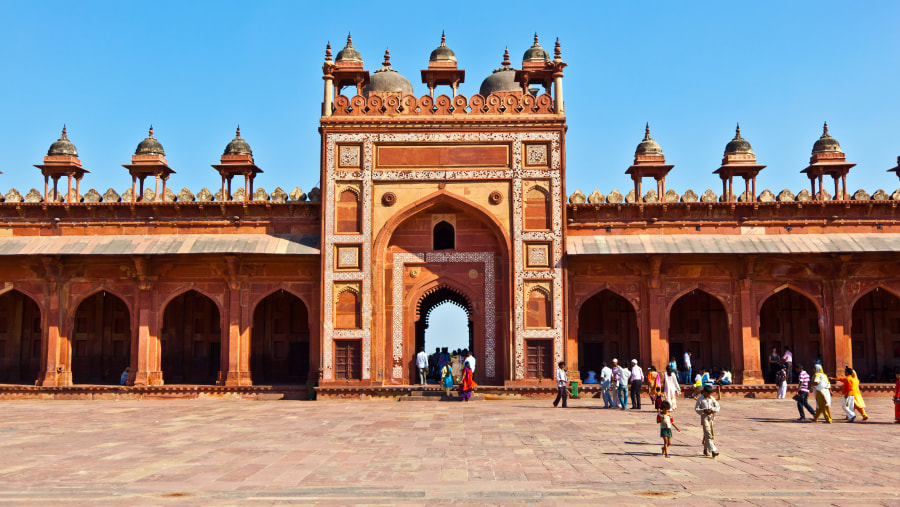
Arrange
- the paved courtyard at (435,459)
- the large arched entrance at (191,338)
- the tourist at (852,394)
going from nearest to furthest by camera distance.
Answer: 1. the paved courtyard at (435,459)
2. the tourist at (852,394)
3. the large arched entrance at (191,338)

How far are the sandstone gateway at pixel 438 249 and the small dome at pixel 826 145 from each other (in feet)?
2.06

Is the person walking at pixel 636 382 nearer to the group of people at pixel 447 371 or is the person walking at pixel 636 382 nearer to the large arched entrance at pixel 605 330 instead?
the group of people at pixel 447 371

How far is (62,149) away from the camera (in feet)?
79.5

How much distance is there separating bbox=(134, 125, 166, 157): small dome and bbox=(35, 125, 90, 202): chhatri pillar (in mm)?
1756

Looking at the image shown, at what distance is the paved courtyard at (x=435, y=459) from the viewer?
8.05 metres

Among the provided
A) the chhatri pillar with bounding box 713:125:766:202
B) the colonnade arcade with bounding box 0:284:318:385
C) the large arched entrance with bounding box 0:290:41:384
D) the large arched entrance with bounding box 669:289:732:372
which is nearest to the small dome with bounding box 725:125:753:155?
the chhatri pillar with bounding box 713:125:766:202

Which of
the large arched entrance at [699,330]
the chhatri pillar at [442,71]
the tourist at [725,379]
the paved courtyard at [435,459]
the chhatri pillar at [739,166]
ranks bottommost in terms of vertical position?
the paved courtyard at [435,459]

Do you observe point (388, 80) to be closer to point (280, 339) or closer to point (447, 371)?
point (280, 339)

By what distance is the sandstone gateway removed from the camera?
21672 millimetres

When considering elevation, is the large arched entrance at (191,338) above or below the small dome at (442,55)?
below

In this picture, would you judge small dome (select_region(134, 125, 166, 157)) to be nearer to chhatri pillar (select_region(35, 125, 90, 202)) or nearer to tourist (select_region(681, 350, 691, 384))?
chhatri pillar (select_region(35, 125, 90, 202))

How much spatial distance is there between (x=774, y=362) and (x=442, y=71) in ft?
43.3

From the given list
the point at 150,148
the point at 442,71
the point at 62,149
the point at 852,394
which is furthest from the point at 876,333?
the point at 62,149

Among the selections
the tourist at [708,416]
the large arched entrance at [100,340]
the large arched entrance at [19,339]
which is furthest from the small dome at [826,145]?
the large arched entrance at [19,339]
